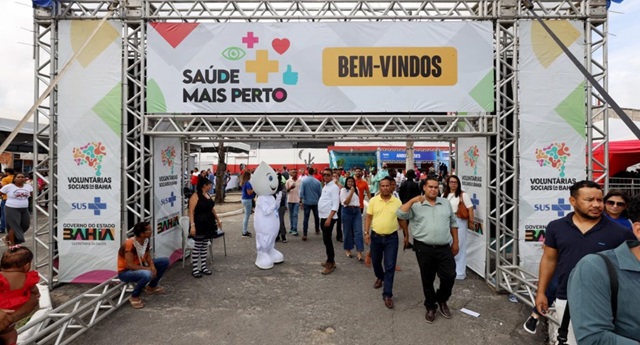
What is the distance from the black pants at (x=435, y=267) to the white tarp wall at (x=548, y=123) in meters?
1.85

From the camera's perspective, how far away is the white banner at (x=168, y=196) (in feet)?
19.3

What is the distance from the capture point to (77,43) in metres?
5.25

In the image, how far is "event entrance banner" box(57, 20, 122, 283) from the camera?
5273mm

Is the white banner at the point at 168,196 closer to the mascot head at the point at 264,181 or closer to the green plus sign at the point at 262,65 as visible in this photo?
the mascot head at the point at 264,181

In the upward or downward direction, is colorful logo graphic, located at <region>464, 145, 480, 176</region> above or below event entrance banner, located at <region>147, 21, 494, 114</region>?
below

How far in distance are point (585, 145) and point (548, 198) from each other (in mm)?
1001

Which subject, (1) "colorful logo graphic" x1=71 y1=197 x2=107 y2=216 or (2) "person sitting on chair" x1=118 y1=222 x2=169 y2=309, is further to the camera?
(1) "colorful logo graphic" x1=71 y1=197 x2=107 y2=216

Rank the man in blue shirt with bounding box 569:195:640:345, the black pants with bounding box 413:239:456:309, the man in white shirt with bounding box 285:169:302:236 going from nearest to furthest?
1. the man in blue shirt with bounding box 569:195:640:345
2. the black pants with bounding box 413:239:456:309
3. the man in white shirt with bounding box 285:169:302:236

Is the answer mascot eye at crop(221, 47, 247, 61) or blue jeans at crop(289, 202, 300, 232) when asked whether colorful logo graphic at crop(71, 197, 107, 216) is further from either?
blue jeans at crop(289, 202, 300, 232)

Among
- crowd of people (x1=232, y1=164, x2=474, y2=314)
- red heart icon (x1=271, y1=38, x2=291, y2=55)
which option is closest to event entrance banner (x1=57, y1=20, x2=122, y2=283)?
red heart icon (x1=271, y1=38, x2=291, y2=55)

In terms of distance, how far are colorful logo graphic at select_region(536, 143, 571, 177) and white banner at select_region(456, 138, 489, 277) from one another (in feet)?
2.68

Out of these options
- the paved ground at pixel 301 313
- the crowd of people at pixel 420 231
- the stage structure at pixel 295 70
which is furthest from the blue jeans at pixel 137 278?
the crowd of people at pixel 420 231

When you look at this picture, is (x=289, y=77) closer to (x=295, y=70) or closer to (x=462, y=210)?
(x=295, y=70)

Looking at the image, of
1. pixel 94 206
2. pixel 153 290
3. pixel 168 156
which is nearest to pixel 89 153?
pixel 94 206
